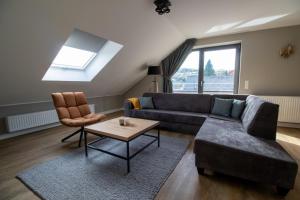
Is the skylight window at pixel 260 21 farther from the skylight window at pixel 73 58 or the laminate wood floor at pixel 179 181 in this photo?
the skylight window at pixel 73 58

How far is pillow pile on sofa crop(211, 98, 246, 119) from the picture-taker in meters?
2.77

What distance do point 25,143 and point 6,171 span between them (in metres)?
0.95

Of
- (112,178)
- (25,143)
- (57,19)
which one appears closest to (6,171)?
(25,143)

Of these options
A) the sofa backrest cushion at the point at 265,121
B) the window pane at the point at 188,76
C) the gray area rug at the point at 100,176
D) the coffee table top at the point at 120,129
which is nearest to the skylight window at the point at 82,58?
the coffee table top at the point at 120,129

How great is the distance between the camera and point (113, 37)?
9.16 feet

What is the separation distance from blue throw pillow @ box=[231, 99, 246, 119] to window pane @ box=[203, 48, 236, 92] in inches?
67.4

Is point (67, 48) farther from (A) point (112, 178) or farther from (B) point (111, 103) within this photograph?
(A) point (112, 178)

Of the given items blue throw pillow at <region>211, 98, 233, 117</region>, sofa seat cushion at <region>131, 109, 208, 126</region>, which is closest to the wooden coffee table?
sofa seat cushion at <region>131, 109, 208, 126</region>

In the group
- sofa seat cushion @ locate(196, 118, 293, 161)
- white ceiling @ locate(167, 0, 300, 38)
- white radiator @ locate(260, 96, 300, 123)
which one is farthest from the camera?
white radiator @ locate(260, 96, 300, 123)

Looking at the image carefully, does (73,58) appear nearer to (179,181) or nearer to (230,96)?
→ (179,181)

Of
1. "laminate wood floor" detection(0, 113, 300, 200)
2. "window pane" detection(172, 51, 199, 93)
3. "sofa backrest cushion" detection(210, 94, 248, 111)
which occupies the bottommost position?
"laminate wood floor" detection(0, 113, 300, 200)

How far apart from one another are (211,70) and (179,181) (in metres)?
3.76

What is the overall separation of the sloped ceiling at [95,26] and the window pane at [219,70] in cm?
69

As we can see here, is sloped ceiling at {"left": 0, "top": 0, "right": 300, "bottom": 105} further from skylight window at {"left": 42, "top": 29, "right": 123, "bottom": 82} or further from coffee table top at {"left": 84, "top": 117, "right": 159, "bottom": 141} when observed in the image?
coffee table top at {"left": 84, "top": 117, "right": 159, "bottom": 141}
